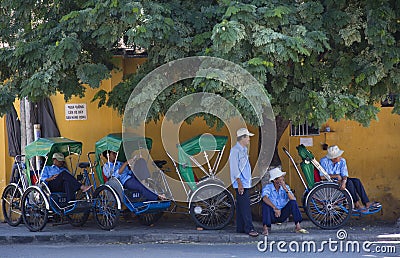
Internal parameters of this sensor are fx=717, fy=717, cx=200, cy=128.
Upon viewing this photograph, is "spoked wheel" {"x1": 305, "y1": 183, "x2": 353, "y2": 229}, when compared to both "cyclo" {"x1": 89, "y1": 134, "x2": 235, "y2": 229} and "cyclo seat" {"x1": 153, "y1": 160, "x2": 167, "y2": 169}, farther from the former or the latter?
"cyclo seat" {"x1": 153, "y1": 160, "x2": 167, "y2": 169}

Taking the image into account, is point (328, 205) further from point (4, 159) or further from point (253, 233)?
point (4, 159)

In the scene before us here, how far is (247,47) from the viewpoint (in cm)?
1091

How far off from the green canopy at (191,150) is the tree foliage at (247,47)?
1.47 m

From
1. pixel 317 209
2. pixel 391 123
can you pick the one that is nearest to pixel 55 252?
pixel 317 209

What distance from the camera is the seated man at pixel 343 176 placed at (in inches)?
505

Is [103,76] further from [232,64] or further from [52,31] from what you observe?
[232,64]

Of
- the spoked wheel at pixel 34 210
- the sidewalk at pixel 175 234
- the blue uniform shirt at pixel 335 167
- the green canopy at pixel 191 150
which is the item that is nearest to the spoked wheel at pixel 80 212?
the sidewalk at pixel 175 234

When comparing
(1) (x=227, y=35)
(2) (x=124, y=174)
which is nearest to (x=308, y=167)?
(2) (x=124, y=174)

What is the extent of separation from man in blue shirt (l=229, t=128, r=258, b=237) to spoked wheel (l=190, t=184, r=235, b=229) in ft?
1.19

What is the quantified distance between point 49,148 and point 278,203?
419 centimetres

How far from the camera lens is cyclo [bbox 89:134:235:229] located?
40.9 ft

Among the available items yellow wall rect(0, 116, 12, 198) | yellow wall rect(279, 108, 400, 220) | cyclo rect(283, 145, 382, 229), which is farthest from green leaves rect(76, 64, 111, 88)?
yellow wall rect(279, 108, 400, 220)

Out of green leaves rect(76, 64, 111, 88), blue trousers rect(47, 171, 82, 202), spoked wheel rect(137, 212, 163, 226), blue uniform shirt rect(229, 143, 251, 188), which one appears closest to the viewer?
green leaves rect(76, 64, 111, 88)

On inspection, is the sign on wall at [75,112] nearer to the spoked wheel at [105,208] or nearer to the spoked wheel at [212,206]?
the spoked wheel at [105,208]
